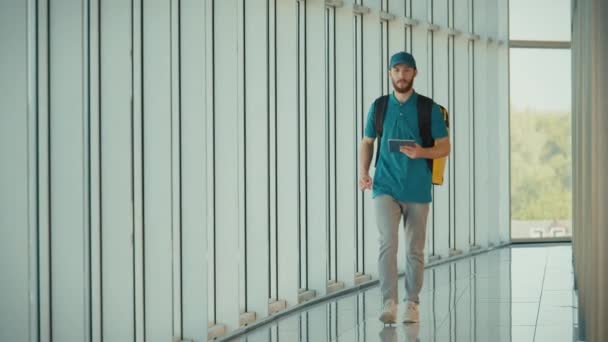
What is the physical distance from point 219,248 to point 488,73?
754 centimetres

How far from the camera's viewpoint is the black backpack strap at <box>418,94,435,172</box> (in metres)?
6.47

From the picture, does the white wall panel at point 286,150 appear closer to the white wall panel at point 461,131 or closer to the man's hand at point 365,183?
the man's hand at point 365,183

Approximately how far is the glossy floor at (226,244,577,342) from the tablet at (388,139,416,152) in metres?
1.12

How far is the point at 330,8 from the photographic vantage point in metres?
8.81

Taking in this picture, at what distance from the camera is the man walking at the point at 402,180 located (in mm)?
6324

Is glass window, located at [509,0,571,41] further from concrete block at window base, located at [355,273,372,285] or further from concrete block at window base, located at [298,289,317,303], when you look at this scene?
concrete block at window base, located at [298,289,317,303]

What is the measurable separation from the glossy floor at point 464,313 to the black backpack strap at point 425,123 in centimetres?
108

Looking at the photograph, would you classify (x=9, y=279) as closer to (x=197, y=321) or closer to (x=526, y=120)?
(x=197, y=321)

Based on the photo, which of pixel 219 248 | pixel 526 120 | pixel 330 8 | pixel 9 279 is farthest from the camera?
pixel 526 120

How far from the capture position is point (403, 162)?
637 cm

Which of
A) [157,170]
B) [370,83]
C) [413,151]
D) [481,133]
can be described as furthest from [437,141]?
A: [481,133]

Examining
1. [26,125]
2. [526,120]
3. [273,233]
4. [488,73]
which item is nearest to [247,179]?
[273,233]

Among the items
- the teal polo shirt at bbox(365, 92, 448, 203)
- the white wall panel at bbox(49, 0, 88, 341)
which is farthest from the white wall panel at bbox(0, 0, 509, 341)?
the teal polo shirt at bbox(365, 92, 448, 203)

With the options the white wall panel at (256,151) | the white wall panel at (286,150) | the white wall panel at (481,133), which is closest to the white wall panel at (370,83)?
the white wall panel at (286,150)
